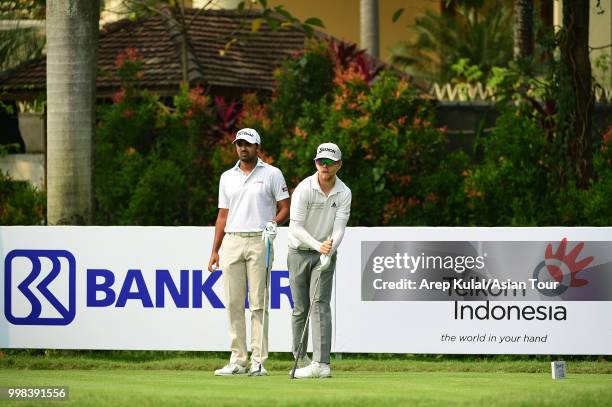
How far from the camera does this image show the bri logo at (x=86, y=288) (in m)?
13.8

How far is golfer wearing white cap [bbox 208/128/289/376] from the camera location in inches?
440

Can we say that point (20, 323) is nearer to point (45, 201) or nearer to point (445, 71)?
point (45, 201)

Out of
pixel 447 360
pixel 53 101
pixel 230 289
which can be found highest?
pixel 53 101

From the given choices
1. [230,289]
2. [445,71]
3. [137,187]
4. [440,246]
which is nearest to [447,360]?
[440,246]

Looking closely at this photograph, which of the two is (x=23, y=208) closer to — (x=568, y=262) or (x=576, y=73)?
(x=576, y=73)

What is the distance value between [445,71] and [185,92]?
21370 millimetres

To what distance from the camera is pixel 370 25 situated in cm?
2700

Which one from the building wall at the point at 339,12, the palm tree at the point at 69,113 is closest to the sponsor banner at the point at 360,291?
the palm tree at the point at 69,113

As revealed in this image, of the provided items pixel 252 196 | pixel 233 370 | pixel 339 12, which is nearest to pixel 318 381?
pixel 233 370

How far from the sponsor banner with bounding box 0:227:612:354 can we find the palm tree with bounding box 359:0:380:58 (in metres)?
13.6

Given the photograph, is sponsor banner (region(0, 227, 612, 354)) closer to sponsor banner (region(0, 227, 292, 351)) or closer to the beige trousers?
sponsor banner (region(0, 227, 292, 351))

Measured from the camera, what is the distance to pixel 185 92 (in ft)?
61.6

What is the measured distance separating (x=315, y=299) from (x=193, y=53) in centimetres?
1273

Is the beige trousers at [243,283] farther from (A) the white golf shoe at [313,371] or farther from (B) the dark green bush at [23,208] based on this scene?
(B) the dark green bush at [23,208]
